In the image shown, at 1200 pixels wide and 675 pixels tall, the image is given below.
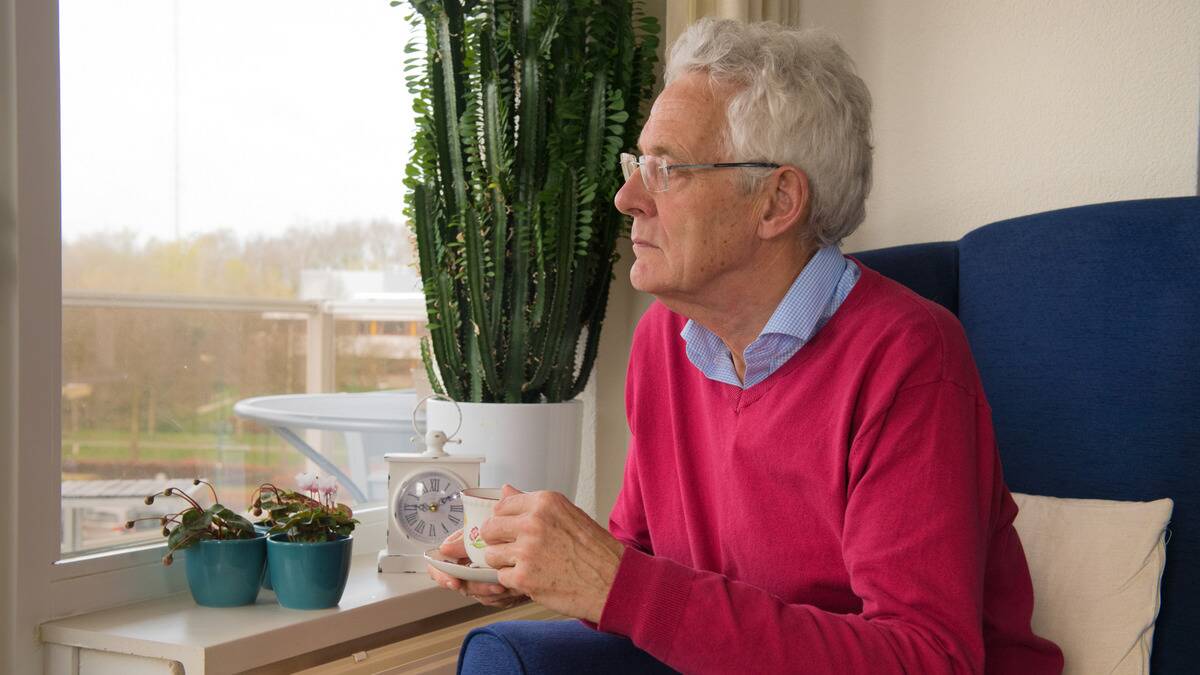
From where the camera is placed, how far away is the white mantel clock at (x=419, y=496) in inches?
75.7

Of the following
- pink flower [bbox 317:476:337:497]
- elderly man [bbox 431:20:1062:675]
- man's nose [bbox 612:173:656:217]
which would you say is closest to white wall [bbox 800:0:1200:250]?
elderly man [bbox 431:20:1062:675]

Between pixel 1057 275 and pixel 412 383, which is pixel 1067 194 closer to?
pixel 1057 275

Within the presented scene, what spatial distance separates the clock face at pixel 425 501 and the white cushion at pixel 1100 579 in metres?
0.99

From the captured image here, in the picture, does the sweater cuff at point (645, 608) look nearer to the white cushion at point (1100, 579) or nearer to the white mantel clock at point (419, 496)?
the white cushion at point (1100, 579)

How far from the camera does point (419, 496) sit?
193 cm

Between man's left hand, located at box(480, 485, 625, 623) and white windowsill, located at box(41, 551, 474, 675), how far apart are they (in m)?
0.55

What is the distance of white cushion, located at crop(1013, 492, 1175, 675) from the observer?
144cm

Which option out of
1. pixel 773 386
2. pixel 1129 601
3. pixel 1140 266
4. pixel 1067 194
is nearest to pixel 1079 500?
pixel 1129 601

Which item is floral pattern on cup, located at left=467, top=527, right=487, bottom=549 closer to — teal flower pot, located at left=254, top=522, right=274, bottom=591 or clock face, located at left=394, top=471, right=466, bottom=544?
teal flower pot, located at left=254, top=522, right=274, bottom=591

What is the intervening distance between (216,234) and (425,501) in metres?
0.64

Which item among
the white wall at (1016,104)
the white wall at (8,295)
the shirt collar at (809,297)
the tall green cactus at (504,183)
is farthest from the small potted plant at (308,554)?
the white wall at (1016,104)

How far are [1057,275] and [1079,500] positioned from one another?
362 mm

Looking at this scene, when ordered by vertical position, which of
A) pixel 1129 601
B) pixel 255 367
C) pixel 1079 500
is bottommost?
pixel 1129 601

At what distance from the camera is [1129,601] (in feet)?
4.78
